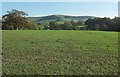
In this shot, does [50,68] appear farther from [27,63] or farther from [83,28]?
[83,28]

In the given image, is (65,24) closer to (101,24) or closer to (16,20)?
(101,24)

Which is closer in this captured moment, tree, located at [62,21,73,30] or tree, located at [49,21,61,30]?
tree, located at [62,21,73,30]

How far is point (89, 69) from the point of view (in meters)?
11.2

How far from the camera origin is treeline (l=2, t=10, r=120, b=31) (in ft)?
161

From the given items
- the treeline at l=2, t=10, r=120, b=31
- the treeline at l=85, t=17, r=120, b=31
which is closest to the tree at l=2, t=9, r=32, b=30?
the treeline at l=2, t=10, r=120, b=31

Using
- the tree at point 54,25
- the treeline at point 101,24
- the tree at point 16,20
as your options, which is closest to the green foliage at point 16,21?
the tree at point 16,20

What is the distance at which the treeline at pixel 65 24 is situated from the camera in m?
49.2

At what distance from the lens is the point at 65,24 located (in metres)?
62.4

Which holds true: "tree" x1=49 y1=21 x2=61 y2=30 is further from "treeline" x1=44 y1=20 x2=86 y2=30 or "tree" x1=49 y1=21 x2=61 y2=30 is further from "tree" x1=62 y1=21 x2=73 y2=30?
"tree" x1=62 y1=21 x2=73 y2=30

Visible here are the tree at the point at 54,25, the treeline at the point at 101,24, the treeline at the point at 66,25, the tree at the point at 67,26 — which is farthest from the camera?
the tree at the point at 54,25

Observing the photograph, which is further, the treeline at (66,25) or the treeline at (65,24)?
the treeline at (66,25)

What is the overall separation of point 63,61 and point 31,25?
64327 mm

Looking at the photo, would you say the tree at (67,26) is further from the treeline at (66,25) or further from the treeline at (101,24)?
the treeline at (101,24)

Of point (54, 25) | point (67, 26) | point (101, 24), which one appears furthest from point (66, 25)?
point (101, 24)
